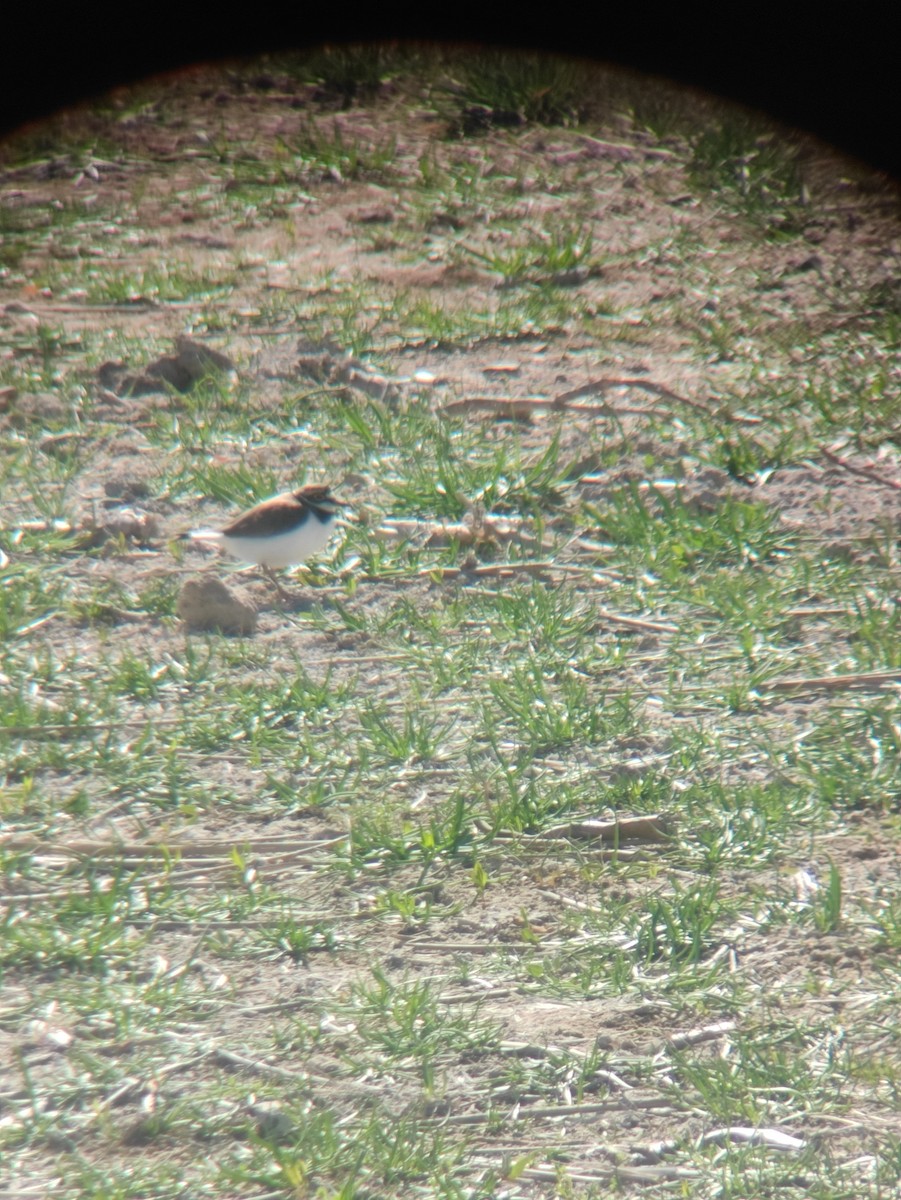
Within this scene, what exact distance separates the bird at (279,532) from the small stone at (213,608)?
0.60 feet

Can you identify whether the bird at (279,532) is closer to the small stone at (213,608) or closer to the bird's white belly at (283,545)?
the bird's white belly at (283,545)

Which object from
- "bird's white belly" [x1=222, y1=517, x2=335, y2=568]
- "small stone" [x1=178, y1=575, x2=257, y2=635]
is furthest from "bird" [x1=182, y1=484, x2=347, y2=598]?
"small stone" [x1=178, y1=575, x2=257, y2=635]

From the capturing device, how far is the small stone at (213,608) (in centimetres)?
374

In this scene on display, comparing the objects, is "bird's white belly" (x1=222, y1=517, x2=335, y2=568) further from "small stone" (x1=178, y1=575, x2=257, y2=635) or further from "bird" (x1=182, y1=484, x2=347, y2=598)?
"small stone" (x1=178, y1=575, x2=257, y2=635)

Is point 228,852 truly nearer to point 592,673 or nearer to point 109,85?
point 592,673

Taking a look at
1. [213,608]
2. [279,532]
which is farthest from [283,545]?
[213,608]

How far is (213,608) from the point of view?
3.74m

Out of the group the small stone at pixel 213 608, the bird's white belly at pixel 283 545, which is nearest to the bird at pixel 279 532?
the bird's white belly at pixel 283 545

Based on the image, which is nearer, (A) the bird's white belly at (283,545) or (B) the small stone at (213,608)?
(B) the small stone at (213,608)

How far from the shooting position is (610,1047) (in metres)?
2.38

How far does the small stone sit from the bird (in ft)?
0.60

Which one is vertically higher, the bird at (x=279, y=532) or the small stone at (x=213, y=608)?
the bird at (x=279, y=532)

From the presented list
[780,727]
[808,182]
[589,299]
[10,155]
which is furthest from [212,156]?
[780,727]

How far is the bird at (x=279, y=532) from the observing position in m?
3.87
